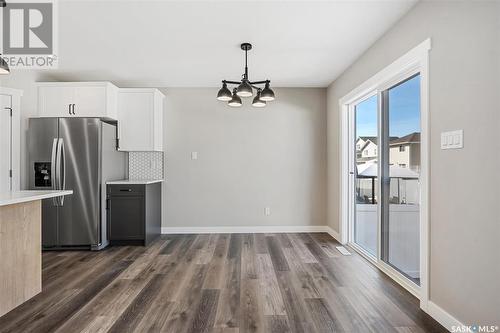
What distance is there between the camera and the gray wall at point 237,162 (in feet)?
15.5

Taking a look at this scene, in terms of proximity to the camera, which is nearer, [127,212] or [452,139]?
[452,139]

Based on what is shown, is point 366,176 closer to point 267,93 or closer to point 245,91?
point 267,93

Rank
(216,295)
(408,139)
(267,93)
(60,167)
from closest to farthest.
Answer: (216,295)
(408,139)
(267,93)
(60,167)

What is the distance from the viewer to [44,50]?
10.8 ft

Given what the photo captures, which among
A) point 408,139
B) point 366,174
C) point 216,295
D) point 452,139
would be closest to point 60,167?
point 216,295

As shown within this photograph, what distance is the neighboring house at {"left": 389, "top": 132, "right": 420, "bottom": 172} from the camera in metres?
2.50

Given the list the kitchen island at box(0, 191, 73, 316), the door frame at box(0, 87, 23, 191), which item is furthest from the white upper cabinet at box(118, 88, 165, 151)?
the kitchen island at box(0, 191, 73, 316)

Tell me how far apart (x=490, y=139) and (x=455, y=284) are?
100cm

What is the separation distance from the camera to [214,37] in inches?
115

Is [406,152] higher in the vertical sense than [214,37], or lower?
lower

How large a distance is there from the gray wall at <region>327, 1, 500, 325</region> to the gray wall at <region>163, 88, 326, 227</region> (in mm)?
2654

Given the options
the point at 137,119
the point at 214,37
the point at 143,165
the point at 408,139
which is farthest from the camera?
the point at 143,165

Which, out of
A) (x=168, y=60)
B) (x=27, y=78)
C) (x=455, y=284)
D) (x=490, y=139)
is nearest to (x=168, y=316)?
(x=455, y=284)

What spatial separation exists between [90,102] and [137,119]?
67 cm
